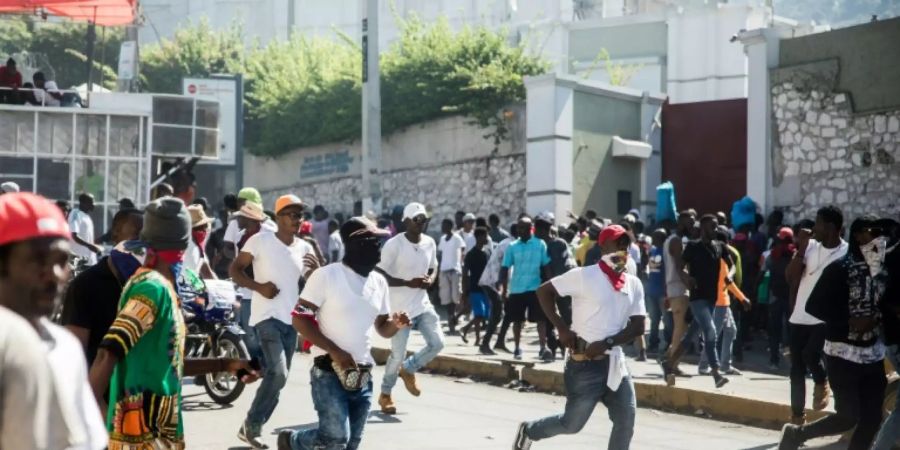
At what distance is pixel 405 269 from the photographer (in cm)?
1196

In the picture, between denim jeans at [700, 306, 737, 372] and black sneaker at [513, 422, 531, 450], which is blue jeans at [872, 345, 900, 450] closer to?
black sneaker at [513, 422, 531, 450]

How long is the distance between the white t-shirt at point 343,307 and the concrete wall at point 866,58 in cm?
1307

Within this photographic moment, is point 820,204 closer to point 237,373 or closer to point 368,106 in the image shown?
point 368,106

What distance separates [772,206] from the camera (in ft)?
68.9

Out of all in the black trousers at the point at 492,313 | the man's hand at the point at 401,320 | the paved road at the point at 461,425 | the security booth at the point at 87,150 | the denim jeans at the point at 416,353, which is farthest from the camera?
the security booth at the point at 87,150

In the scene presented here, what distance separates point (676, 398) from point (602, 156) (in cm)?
1273

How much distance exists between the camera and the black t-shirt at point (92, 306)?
5.96 meters

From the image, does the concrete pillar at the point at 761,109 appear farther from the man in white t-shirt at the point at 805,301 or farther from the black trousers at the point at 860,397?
the black trousers at the point at 860,397

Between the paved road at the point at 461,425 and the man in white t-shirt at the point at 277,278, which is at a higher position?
the man in white t-shirt at the point at 277,278

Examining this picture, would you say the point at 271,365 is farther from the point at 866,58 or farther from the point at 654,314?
the point at 866,58

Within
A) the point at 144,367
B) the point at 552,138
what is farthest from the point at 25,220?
the point at 552,138

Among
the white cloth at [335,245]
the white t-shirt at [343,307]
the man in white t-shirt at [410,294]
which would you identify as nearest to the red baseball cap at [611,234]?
the white t-shirt at [343,307]

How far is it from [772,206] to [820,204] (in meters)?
0.88

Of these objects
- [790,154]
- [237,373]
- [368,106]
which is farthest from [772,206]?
[237,373]
